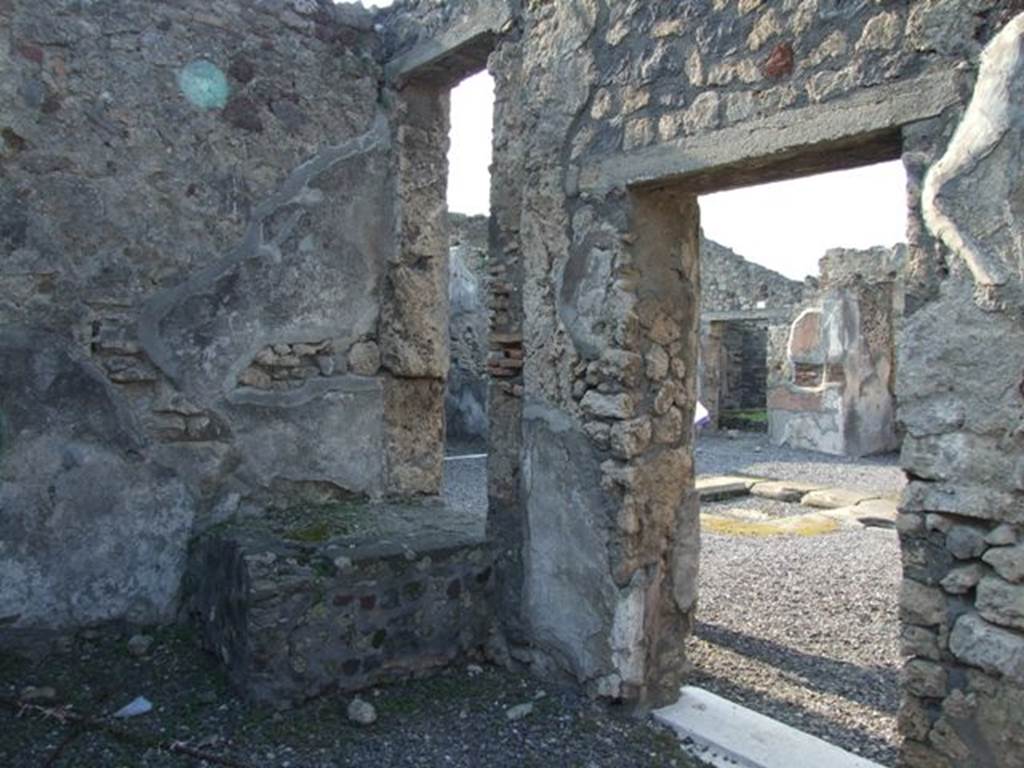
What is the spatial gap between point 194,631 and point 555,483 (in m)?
1.54

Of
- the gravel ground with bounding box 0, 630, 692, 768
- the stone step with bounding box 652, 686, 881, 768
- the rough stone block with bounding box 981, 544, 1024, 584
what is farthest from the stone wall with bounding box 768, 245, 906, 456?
the rough stone block with bounding box 981, 544, 1024, 584

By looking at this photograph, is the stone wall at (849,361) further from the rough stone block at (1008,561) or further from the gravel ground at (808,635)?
the rough stone block at (1008,561)

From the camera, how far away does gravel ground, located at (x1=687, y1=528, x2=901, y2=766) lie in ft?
10.1

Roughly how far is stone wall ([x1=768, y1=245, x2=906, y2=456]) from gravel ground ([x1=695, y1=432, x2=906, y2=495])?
284mm

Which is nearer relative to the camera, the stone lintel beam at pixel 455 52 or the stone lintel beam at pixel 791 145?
the stone lintel beam at pixel 791 145

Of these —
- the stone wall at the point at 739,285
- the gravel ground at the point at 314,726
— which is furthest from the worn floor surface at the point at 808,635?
the stone wall at the point at 739,285

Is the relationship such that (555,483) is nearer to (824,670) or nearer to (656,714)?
(656,714)

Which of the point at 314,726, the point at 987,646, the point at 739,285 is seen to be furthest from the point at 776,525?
the point at 739,285

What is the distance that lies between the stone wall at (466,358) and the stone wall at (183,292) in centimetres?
517

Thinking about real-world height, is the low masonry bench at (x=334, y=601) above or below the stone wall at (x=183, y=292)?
below

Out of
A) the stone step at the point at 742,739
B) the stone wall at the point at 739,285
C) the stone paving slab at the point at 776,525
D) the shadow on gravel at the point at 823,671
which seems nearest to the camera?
the stone step at the point at 742,739

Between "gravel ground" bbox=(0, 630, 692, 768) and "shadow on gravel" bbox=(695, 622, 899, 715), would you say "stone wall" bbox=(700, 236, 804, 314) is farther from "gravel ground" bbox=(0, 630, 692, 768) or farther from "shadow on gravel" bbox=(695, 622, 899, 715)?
"gravel ground" bbox=(0, 630, 692, 768)

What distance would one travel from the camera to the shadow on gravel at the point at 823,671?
10.7 feet

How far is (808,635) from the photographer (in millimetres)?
3965
